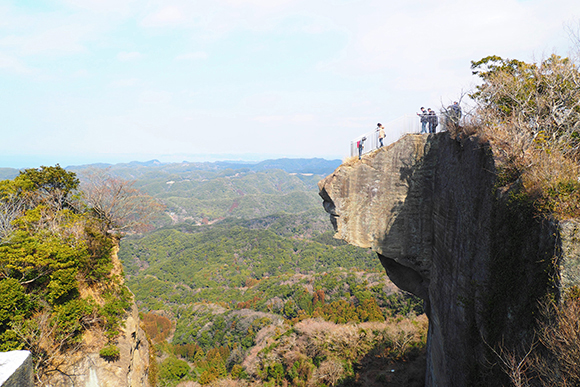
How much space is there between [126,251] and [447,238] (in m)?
111

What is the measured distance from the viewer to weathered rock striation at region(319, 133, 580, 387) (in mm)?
5930

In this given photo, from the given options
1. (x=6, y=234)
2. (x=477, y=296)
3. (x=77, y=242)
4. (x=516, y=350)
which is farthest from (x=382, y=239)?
(x=6, y=234)

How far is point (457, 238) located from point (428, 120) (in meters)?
6.05

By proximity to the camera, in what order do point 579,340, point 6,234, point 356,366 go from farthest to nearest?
point 356,366, point 6,234, point 579,340

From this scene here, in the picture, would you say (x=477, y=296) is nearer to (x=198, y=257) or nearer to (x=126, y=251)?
(x=198, y=257)

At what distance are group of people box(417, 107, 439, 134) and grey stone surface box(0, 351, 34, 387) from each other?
1661cm

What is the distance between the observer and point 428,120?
13328 mm

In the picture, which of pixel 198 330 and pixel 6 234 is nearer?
pixel 6 234

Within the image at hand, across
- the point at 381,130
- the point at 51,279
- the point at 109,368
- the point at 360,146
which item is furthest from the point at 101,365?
the point at 381,130

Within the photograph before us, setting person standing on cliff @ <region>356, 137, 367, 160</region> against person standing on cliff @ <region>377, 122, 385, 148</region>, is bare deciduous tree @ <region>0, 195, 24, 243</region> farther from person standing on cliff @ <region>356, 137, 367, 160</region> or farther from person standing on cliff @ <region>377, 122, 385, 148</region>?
person standing on cliff @ <region>377, 122, 385, 148</region>

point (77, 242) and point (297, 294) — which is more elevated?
point (77, 242)

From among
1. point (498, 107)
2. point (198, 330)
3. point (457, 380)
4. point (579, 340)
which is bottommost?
point (198, 330)

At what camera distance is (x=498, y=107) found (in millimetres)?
9781

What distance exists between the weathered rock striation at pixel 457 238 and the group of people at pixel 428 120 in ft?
2.26
